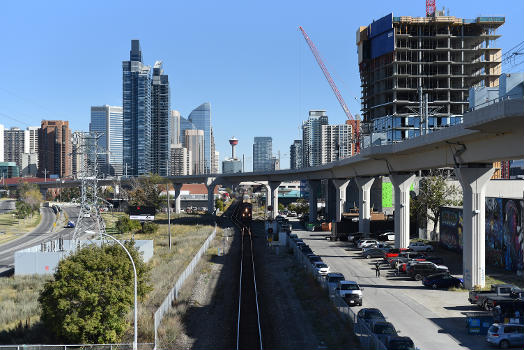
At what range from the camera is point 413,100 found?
417 ft

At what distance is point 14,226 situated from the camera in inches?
4146

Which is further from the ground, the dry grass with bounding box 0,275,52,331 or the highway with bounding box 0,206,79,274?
the dry grass with bounding box 0,275,52,331

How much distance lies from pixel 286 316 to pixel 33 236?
72.6 meters

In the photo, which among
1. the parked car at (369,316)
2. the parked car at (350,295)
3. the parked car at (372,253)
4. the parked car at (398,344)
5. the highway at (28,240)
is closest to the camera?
the parked car at (398,344)

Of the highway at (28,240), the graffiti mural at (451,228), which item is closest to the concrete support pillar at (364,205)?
the graffiti mural at (451,228)

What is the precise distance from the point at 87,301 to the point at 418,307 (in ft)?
70.0

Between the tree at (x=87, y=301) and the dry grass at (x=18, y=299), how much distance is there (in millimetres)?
6061

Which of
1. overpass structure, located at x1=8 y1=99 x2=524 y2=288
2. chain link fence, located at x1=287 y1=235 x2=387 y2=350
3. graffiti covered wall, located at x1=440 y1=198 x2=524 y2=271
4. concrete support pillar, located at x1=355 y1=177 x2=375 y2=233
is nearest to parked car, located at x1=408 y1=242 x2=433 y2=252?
overpass structure, located at x1=8 y1=99 x2=524 y2=288

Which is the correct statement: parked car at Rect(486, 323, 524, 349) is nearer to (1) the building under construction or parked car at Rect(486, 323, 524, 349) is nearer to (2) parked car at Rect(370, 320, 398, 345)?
(2) parked car at Rect(370, 320, 398, 345)

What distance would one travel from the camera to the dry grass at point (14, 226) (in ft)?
289

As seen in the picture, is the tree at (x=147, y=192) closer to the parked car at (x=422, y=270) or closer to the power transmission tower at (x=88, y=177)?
the power transmission tower at (x=88, y=177)

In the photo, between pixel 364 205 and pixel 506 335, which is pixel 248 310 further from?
pixel 364 205

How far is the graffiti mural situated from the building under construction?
60.7 meters

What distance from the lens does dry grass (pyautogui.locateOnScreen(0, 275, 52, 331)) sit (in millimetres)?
30416
